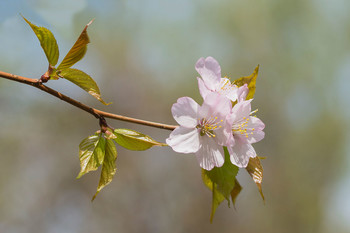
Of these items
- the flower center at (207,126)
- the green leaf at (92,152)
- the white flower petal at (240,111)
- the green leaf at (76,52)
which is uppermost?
the green leaf at (76,52)

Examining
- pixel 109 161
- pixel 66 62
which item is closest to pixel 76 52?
pixel 66 62

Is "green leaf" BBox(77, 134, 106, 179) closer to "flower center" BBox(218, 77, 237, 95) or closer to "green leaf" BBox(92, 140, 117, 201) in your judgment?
"green leaf" BBox(92, 140, 117, 201)

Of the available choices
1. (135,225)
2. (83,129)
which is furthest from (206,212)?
(83,129)

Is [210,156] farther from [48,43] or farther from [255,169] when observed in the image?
[48,43]

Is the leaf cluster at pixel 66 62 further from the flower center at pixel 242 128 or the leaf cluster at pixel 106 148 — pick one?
the flower center at pixel 242 128

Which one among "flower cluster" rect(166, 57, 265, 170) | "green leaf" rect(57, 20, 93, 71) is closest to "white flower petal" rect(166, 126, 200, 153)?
"flower cluster" rect(166, 57, 265, 170)

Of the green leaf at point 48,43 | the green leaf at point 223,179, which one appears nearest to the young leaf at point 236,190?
the green leaf at point 223,179

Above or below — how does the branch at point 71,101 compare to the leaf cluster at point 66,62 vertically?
below
